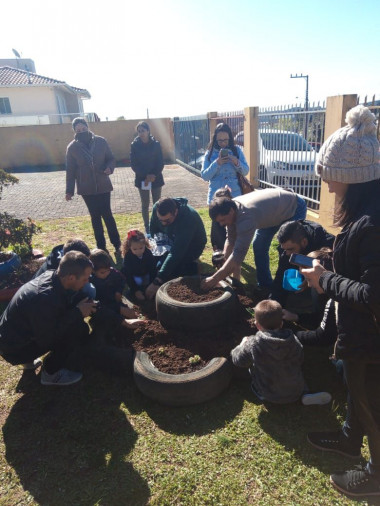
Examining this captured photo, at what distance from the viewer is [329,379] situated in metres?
3.50

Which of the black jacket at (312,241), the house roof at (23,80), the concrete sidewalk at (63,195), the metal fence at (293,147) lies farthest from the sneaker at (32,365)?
the house roof at (23,80)

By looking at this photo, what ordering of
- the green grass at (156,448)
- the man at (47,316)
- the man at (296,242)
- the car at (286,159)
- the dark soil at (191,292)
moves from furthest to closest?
the car at (286,159) → the dark soil at (191,292) → the man at (296,242) → the man at (47,316) → the green grass at (156,448)

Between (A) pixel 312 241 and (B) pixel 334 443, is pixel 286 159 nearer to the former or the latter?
(A) pixel 312 241

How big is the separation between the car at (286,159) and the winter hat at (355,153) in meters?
6.03

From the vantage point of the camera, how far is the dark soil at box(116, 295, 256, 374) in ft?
11.6

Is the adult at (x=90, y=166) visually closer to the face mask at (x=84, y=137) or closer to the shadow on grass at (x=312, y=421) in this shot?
the face mask at (x=84, y=137)

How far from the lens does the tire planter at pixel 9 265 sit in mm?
5363

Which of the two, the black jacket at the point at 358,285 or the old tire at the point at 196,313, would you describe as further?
the old tire at the point at 196,313

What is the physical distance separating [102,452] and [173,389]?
0.71 metres

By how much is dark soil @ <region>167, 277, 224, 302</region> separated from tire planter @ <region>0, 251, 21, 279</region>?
2580mm

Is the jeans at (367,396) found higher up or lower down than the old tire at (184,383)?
higher up

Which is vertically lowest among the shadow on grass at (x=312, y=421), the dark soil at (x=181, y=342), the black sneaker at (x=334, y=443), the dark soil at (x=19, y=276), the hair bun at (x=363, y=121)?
the shadow on grass at (x=312, y=421)

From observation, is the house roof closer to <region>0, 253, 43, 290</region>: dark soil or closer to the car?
the car

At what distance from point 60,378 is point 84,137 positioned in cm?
432
